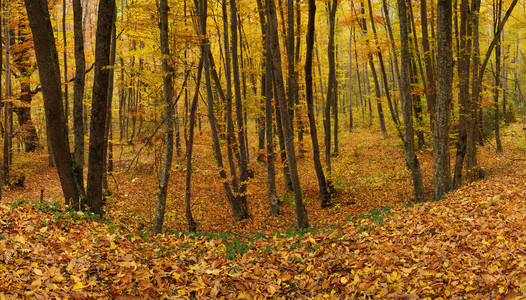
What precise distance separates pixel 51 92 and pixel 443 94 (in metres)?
8.49

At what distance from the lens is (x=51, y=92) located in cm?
612

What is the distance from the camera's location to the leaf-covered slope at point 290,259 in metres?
3.89

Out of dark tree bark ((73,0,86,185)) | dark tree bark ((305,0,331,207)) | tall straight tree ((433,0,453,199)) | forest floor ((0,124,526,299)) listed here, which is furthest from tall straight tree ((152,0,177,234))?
tall straight tree ((433,0,453,199))

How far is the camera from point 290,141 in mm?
7188

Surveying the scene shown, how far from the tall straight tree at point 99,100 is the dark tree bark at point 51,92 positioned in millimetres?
356

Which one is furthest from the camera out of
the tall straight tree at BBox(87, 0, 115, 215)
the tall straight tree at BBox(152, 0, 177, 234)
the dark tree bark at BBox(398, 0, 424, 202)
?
the dark tree bark at BBox(398, 0, 424, 202)

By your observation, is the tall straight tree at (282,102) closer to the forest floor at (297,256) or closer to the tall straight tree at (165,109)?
the forest floor at (297,256)

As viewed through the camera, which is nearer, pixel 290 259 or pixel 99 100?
pixel 290 259

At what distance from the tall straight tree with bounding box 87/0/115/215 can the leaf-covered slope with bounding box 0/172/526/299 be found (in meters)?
0.78

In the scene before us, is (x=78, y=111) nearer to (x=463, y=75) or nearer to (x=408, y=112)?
(x=408, y=112)

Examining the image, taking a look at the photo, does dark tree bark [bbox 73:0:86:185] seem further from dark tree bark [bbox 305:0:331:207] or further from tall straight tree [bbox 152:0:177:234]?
dark tree bark [bbox 305:0:331:207]

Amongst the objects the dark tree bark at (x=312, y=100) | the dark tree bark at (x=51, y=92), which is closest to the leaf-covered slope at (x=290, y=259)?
the dark tree bark at (x=51, y=92)

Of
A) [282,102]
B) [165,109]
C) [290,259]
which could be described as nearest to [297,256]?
[290,259]

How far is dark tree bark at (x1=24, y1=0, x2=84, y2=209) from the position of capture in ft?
19.3
